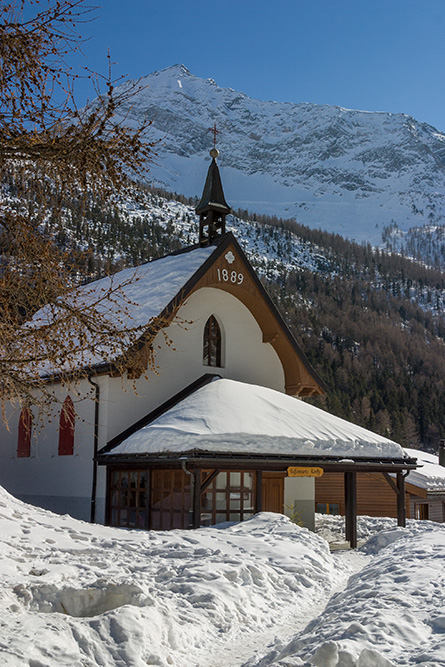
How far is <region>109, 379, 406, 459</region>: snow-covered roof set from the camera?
16.6 meters

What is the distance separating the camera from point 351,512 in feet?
62.4

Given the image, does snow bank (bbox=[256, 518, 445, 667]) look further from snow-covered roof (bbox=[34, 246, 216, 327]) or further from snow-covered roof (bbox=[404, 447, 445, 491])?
snow-covered roof (bbox=[404, 447, 445, 491])

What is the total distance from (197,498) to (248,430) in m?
2.10

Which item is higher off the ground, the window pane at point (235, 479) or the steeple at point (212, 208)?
the steeple at point (212, 208)

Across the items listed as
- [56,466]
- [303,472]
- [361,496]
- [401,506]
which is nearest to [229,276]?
[303,472]

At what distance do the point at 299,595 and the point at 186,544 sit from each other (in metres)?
2.31

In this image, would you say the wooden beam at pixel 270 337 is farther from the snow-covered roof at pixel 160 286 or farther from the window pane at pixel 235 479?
the window pane at pixel 235 479

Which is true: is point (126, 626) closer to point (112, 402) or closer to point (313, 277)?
point (112, 402)

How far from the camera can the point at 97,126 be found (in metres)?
6.53

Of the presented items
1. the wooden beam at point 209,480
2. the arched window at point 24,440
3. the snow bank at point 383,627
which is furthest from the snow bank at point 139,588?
the arched window at point 24,440

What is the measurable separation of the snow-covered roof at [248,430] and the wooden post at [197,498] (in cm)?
70

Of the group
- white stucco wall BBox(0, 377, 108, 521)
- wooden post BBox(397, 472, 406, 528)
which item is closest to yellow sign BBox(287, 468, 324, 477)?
wooden post BBox(397, 472, 406, 528)

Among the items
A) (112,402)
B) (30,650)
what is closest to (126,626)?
(30,650)

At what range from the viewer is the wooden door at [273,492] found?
69.7ft
